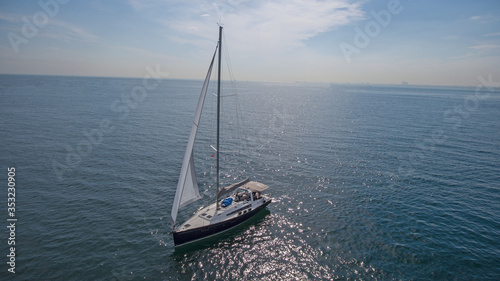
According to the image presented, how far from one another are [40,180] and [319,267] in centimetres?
4745

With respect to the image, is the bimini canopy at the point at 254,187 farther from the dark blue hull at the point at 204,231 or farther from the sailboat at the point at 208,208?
the dark blue hull at the point at 204,231

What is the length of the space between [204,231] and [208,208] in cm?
386

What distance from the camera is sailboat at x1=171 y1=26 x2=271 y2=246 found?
91.6ft

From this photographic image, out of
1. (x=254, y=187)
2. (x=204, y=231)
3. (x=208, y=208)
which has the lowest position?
(x=204, y=231)

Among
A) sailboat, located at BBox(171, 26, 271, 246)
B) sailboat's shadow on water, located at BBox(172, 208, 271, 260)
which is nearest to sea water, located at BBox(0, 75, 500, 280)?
sailboat's shadow on water, located at BBox(172, 208, 271, 260)

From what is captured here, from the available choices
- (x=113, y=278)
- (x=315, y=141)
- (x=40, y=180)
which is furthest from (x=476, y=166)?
(x=40, y=180)

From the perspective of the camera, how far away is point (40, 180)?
42.6 m

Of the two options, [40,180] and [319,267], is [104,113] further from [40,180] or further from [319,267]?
[319,267]

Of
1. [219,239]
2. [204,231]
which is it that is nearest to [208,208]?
[204,231]

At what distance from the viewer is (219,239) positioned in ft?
102

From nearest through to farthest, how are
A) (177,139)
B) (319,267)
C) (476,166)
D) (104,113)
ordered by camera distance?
(319,267) < (476,166) < (177,139) < (104,113)

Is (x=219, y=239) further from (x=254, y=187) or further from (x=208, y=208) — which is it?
(x=254, y=187)

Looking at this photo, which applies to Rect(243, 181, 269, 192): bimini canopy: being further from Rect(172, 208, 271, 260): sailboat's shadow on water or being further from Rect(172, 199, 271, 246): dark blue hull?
Rect(172, 208, 271, 260): sailboat's shadow on water

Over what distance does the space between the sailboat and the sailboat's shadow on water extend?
0.56 metres
